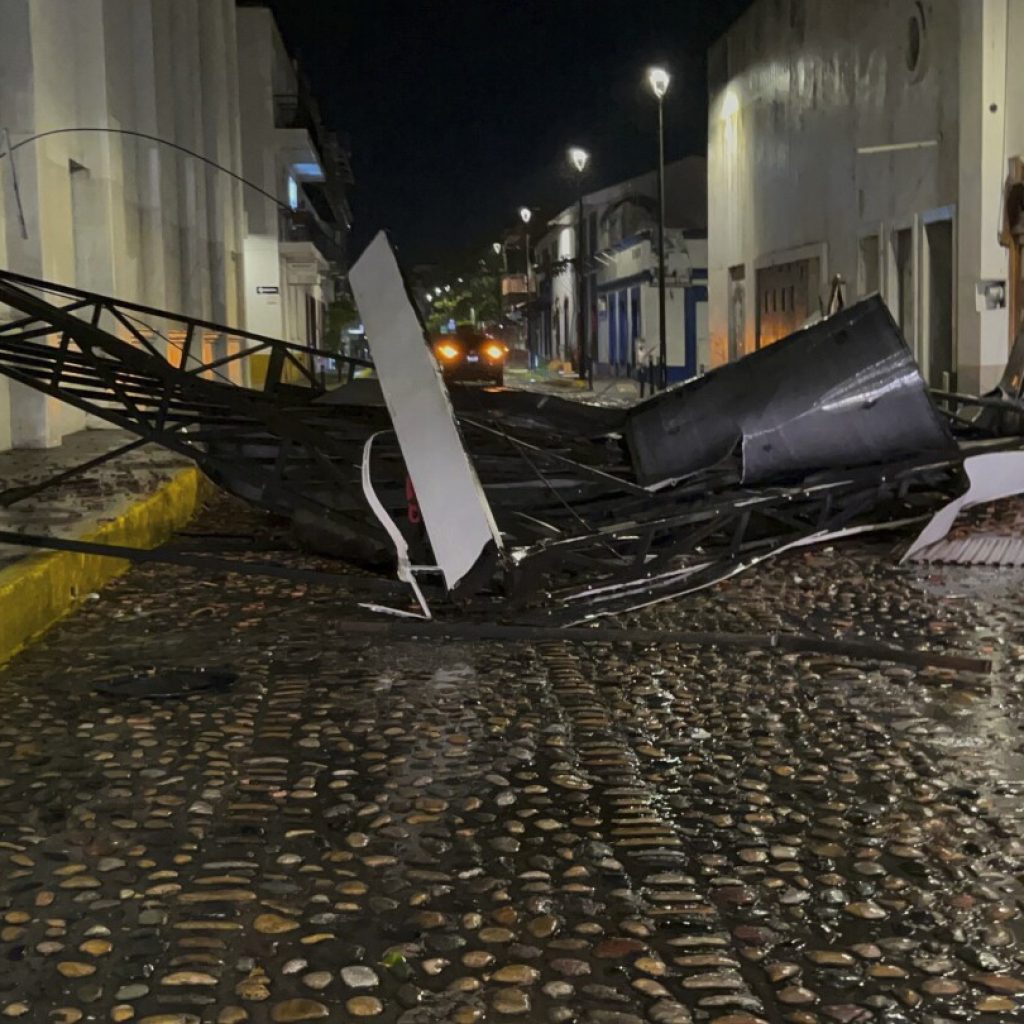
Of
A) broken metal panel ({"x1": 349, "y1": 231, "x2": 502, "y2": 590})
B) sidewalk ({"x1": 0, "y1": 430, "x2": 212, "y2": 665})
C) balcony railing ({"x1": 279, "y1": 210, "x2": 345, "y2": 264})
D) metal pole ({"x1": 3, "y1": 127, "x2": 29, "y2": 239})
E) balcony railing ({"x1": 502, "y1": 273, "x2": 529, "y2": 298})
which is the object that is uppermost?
balcony railing ({"x1": 502, "y1": 273, "x2": 529, "y2": 298})

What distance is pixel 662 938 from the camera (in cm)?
348

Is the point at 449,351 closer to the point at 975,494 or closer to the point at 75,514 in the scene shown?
the point at 75,514


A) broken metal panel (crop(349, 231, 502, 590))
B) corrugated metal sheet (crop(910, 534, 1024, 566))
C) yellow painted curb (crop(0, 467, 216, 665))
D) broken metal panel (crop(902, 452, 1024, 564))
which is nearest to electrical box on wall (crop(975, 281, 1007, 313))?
corrugated metal sheet (crop(910, 534, 1024, 566))

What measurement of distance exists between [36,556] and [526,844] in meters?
4.20

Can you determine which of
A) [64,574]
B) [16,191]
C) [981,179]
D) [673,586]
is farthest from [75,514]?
[981,179]

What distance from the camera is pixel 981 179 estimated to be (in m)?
17.4

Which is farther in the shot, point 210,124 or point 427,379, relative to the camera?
point 210,124

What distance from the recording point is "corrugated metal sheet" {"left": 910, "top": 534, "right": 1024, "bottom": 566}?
8344 mm

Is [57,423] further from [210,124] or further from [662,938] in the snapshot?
[210,124]

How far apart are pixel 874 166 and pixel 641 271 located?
26042mm

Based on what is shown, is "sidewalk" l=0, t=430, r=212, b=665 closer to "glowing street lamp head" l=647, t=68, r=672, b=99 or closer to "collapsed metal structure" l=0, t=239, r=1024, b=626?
"collapsed metal structure" l=0, t=239, r=1024, b=626

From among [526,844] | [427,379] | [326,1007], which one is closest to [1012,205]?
[427,379]

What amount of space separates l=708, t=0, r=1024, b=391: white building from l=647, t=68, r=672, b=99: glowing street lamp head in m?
2.30

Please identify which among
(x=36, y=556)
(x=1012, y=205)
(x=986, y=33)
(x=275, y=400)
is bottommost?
(x=36, y=556)
